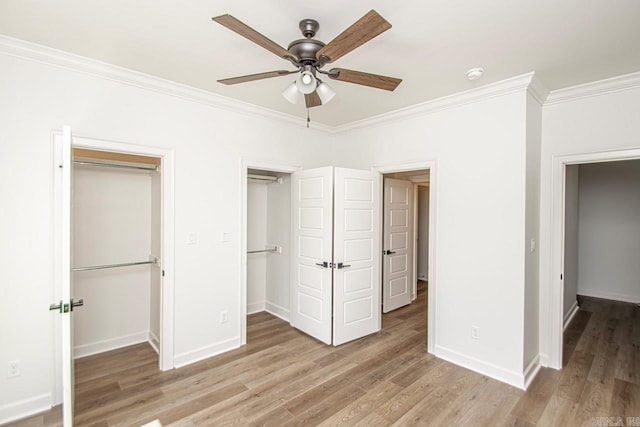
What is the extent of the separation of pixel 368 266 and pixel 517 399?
1867mm

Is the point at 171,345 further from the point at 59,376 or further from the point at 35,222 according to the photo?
the point at 35,222

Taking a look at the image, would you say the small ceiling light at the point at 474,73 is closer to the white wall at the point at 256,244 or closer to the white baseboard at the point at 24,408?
the white wall at the point at 256,244

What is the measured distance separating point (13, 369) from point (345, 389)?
8.48ft

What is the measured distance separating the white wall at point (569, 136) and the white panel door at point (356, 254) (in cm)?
174

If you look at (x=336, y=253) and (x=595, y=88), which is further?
(x=336, y=253)

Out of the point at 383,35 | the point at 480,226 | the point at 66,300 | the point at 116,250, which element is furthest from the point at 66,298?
the point at 480,226

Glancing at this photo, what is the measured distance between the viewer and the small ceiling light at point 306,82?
1.86 metres

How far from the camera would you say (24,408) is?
225cm

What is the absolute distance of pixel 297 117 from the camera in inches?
153

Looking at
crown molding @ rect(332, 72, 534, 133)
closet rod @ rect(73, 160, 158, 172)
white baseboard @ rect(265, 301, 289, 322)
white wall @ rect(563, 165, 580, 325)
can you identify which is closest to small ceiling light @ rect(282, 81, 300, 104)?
crown molding @ rect(332, 72, 534, 133)

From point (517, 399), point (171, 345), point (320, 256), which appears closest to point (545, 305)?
point (517, 399)

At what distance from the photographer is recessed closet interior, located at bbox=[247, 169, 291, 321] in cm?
427

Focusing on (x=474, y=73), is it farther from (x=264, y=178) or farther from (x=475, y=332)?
(x=264, y=178)

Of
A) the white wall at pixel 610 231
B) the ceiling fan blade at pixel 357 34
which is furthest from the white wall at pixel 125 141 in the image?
the white wall at pixel 610 231
